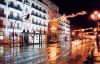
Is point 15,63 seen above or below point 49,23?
below

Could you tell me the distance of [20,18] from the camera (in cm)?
6531

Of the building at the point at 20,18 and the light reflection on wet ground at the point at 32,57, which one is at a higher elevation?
the building at the point at 20,18

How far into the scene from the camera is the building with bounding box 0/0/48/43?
188ft

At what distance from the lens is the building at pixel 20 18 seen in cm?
5744

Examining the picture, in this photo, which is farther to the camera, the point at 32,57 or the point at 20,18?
the point at 20,18

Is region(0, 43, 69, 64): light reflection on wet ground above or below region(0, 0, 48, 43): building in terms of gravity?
below

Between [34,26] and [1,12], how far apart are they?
20.8 m

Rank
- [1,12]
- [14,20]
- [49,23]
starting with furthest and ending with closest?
[49,23], [14,20], [1,12]

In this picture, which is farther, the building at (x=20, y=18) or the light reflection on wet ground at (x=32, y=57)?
the building at (x=20, y=18)

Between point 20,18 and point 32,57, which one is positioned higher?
point 20,18

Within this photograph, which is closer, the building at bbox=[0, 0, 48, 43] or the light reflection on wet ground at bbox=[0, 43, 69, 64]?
the light reflection on wet ground at bbox=[0, 43, 69, 64]

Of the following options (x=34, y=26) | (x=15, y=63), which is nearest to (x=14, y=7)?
(x=34, y=26)

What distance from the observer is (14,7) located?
62.3m

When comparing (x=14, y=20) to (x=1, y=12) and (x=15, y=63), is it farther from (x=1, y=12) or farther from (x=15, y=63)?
(x=15, y=63)
